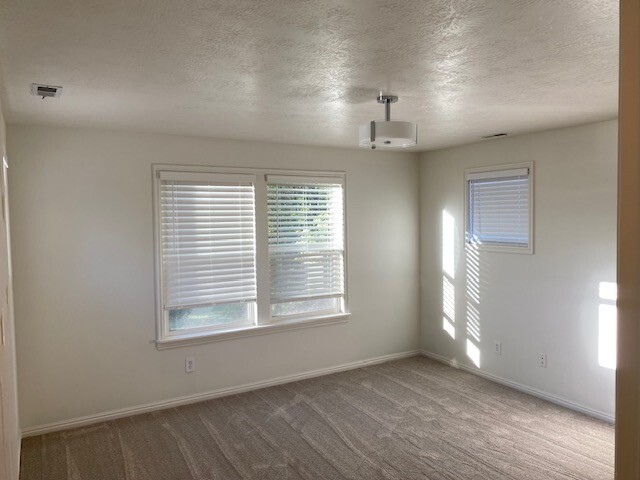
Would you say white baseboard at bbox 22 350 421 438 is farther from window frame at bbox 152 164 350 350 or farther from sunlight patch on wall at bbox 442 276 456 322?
sunlight patch on wall at bbox 442 276 456 322

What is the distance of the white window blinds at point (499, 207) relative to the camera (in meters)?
4.28

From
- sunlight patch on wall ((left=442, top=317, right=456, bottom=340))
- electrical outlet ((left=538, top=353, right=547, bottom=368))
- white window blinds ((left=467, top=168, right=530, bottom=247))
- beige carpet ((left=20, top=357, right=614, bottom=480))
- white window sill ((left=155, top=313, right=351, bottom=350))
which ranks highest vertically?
white window blinds ((left=467, top=168, right=530, bottom=247))

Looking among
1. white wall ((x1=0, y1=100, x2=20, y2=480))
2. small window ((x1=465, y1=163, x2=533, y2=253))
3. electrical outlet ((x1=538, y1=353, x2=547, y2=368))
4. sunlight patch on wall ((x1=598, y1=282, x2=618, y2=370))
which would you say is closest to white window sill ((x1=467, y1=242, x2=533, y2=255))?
small window ((x1=465, y1=163, x2=533, y2=253))

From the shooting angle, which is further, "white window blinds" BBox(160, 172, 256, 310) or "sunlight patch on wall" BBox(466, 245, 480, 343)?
"sunlight patch on wall" BBox(466, 245, 480, 343)

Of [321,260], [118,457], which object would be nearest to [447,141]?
[321,260]

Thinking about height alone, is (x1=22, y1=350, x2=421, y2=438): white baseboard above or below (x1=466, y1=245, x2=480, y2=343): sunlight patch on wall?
below

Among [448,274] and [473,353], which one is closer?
[473,353]

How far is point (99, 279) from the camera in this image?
3771mm

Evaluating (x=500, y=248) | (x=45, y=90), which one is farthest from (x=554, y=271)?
(x=45, y=90)

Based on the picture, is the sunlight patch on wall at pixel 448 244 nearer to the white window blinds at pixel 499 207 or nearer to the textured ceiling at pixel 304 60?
the white window blinds at pixel 499 207

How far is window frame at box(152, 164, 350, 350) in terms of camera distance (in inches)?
157

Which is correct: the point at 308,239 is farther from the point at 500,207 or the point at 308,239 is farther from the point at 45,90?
the point at 45,90

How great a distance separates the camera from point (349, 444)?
3383 millimetres

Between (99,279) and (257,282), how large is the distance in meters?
1.34
